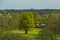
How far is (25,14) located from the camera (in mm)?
41875

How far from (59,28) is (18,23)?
Answer: 458 inches

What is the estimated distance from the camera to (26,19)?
41.6 m

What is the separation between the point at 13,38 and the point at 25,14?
93.7ft

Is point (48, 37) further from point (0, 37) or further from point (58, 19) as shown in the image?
point (58, 19)

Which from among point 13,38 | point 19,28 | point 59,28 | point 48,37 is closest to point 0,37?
point 13,38

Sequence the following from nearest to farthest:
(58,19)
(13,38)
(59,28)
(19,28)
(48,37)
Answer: (13,38), (48,37), (59,28), (58,19), (19,28)

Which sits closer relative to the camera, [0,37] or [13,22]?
[0,37]

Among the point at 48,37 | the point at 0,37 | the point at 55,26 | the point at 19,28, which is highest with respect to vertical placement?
the point at 0,37

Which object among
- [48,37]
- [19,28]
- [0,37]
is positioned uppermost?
[0,37]

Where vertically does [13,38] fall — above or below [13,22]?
above

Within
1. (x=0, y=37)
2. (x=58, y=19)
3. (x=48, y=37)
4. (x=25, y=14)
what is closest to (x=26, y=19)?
(x=25, y=14)

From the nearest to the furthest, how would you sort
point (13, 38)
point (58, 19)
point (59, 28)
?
point (13, 38) < point (59, 28) < point (58, 19)

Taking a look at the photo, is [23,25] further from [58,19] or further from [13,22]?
[58,19]

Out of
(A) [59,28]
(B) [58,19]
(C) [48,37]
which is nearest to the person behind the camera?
(C) [48,37]
